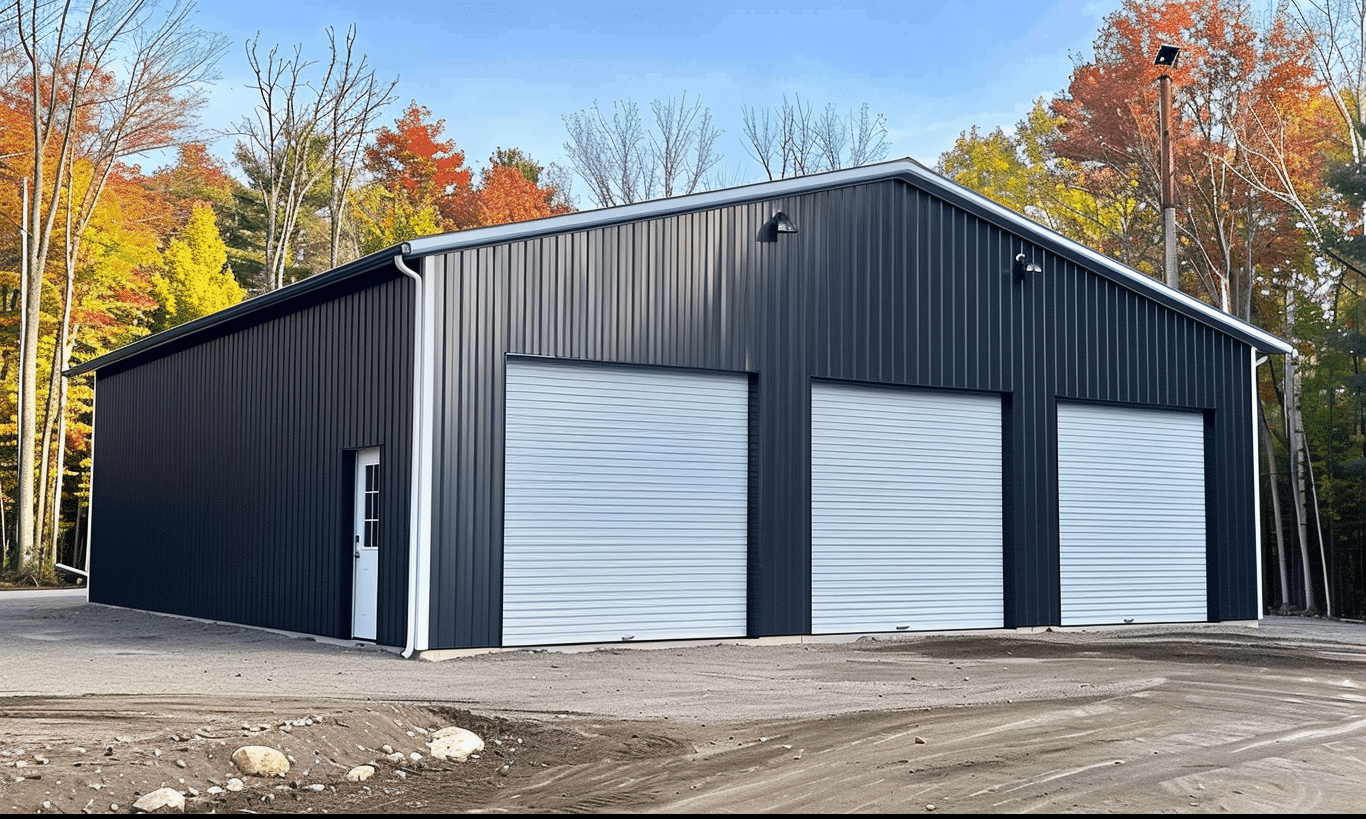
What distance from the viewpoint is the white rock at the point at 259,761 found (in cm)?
657

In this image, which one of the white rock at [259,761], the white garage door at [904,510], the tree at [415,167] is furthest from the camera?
the tree at [415,167]

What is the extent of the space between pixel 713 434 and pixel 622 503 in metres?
1.28

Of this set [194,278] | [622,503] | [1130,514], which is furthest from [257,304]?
[194,278]

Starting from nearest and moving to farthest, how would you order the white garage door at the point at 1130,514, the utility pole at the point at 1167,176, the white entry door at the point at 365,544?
the white entry door at the point at 365,544
the white garage door at the point at 1130,514
the utility pole at the point at 1167,176

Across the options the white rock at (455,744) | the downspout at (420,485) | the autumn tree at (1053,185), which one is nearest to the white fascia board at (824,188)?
the downspout at (420,485)

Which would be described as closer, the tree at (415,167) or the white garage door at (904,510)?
the white garage door at (904,510)

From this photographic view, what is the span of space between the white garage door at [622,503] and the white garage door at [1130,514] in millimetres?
4768

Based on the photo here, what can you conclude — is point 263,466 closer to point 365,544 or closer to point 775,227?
point 365,544

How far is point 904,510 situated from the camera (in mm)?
15641

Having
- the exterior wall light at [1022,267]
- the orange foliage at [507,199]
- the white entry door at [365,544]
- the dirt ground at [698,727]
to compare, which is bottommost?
the dirt ground at [698,727]

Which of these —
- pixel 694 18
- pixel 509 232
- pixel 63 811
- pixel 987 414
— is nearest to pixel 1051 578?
pixel 987 414

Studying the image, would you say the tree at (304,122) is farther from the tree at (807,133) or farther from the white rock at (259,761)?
the white rock at (259,761)

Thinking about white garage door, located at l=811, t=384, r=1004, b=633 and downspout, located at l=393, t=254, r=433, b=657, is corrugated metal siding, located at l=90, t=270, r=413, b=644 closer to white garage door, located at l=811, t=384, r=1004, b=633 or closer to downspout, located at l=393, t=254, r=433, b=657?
downspout, located at l=393, t=254, r=433, b=657

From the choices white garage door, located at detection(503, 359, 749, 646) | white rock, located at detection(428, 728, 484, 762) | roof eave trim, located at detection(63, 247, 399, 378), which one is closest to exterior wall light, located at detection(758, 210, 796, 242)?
white garage door, located at detection(503, 359, 749, 646)
